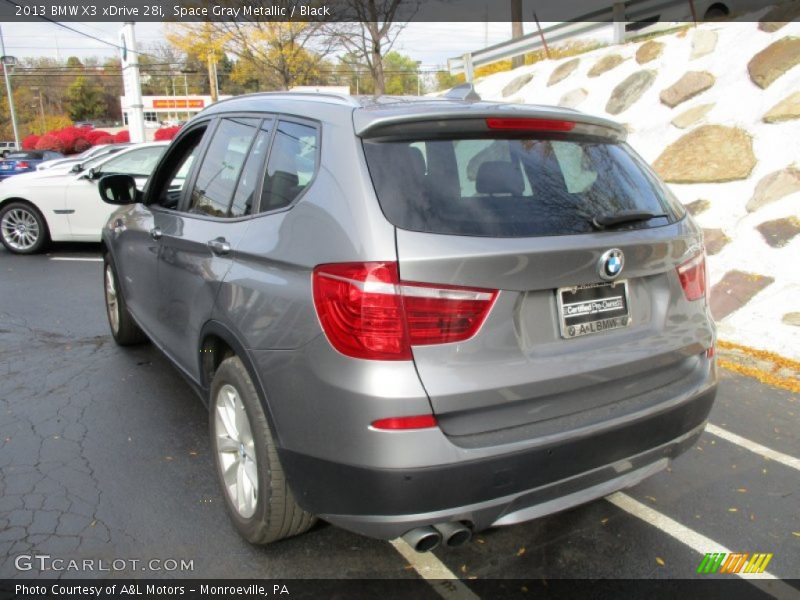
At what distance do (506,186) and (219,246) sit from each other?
129 centimetres

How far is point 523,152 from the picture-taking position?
8.22ft

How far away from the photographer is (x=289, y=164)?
263cm

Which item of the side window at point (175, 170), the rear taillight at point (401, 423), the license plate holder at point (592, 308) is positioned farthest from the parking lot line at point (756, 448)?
the side window at point (175, 170)

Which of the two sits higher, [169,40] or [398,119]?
[169,40]

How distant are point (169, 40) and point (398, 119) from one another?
27937mm

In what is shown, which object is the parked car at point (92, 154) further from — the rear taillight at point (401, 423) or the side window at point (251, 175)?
the rear taillight at point (401, 423)

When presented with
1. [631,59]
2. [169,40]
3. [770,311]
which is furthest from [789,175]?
[169,40]

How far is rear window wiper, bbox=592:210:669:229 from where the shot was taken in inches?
92.2

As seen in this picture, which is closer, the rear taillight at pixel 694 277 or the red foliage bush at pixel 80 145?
the rear taillight at pixel 694 277

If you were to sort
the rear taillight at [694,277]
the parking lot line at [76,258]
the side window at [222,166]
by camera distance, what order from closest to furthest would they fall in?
1. the rear taillight at [694,277]
2. the side window at [222,166]
3. the parking lot line at [76,258]

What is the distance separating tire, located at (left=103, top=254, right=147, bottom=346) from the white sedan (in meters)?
4.46

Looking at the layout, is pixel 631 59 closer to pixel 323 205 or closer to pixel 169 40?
pixel 323 205

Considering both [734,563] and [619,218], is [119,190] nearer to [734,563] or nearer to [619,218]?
[619,218]

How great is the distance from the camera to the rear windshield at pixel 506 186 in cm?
215
